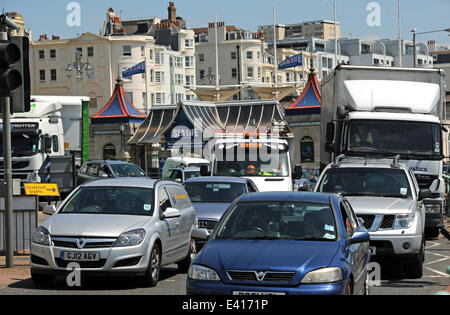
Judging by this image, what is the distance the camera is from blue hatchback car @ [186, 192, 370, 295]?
916 cm

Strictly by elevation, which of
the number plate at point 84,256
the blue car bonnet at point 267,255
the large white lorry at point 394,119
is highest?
the large white lorry at point 394,119

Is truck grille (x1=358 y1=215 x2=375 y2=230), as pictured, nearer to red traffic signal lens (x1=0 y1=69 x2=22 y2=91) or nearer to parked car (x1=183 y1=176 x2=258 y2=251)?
parked car (x1=183 y1=176 x2=258 y2=251)

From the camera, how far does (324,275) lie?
922cm

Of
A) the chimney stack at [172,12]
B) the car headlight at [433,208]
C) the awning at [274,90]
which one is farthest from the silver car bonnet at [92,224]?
the chimney stack at [172,12]

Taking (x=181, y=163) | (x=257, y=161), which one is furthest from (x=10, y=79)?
(x=181, y=163)

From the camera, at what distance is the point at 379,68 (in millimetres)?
22766

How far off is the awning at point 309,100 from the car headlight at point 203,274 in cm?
6060

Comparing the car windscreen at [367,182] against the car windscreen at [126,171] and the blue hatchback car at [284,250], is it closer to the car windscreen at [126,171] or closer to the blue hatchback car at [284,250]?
the blue hatchback car at [284,250]

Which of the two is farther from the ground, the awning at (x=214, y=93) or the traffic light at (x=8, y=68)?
the awning at (x=214, y=93)

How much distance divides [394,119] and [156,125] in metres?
47.8

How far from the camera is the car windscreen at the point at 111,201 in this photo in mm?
13930

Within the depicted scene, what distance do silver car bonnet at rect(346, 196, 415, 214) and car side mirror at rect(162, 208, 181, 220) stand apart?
9.19 ft
